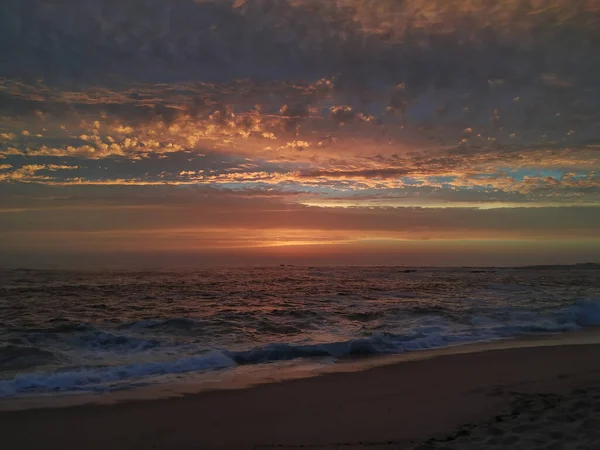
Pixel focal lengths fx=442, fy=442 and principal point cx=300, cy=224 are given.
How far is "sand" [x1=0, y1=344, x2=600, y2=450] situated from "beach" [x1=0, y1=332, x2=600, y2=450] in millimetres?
15

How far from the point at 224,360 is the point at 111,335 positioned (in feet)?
Result: 14.3

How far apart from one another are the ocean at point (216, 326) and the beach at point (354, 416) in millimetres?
1854

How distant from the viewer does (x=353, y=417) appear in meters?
6.46

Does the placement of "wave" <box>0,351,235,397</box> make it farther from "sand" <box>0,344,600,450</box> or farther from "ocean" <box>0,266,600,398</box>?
"sand" <box>0,344,600,450</box>

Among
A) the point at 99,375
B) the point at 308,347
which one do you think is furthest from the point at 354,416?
the point at 99,375

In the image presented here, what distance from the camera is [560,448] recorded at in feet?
15.8

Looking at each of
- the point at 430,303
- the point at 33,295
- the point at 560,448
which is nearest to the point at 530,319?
the point at 430,303

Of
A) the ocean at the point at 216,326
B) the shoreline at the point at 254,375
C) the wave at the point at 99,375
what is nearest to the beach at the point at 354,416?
the shoreline at the point at 254,375

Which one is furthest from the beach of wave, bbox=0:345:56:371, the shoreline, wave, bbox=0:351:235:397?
wave, bbox=0:345:56:371

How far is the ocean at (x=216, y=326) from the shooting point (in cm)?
973

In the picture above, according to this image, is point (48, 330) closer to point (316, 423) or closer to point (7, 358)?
point (7, 358)

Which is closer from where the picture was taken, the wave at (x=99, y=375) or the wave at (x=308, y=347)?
the wave at (x=99, y=375)

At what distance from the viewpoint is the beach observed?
5469 mm

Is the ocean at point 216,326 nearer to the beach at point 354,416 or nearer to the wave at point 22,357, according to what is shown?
the wave at point 22,357
